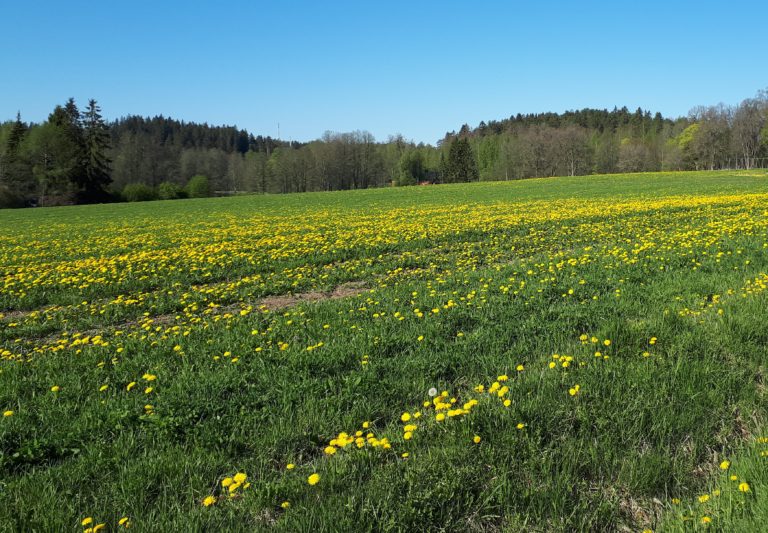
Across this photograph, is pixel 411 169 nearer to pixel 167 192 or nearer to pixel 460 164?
pixel 460 164

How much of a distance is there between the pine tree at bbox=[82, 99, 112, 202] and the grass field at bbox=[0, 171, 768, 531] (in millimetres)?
72833

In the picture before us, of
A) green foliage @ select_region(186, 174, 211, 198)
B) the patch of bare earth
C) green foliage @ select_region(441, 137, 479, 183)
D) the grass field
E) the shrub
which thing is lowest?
the grass field

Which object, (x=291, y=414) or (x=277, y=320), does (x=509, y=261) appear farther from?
(x=291, y=414)

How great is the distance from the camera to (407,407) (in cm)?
415

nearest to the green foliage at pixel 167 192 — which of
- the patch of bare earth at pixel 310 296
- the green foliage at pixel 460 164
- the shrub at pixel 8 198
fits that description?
the shrub at pixel 8 198

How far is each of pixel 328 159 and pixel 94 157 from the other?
1970 inches

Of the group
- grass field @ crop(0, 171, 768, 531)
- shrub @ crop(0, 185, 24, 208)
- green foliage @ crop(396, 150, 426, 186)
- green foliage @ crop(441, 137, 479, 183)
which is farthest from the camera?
green foliage @ crop(396, 150, 426, 186)

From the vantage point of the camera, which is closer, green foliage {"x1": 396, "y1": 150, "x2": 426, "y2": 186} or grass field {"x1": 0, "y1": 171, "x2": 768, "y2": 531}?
grass field {"x1": 0, "y1": 171, "x2": 768, "y2": 531}

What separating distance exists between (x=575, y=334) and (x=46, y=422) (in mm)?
5571

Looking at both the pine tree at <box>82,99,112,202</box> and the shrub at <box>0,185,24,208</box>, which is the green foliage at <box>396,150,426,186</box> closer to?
the pine tree at <box>82,99,112,202</box>

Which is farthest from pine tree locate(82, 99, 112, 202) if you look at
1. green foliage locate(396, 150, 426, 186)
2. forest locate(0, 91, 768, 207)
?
green foliage locate(396, 150, 426, 186)

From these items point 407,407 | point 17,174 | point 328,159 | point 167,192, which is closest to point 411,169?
point 328,159

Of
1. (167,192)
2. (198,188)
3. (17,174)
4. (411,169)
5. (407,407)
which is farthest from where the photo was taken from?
(411,169)

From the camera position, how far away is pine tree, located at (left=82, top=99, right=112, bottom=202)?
2736 inches
